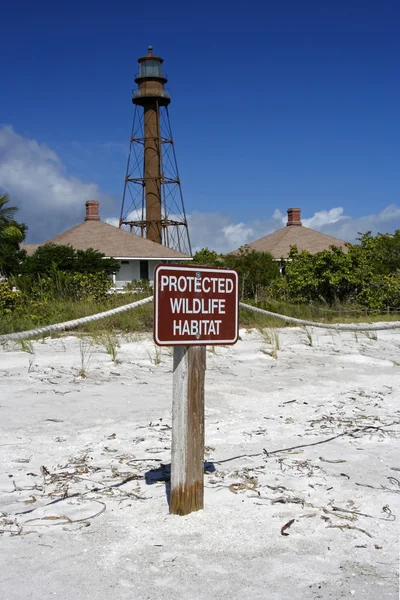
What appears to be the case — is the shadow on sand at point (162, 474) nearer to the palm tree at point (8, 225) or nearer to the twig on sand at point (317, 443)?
the twig on sand at point (317, 443)

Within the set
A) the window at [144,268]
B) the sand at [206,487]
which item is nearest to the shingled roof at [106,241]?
the window at [144,268]

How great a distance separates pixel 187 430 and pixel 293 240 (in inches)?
1146

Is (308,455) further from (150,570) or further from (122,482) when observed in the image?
(150,570)

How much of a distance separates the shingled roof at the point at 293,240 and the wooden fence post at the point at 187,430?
26672mm

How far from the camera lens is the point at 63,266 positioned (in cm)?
2159

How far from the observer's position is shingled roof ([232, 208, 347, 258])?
3131cm

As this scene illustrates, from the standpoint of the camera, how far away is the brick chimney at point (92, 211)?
3441 cm

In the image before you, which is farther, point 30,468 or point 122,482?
point 30,468

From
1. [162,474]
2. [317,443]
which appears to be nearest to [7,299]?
[317,443]

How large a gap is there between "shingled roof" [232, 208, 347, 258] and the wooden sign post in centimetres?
2659

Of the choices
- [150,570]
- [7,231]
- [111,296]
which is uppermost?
[7,231]

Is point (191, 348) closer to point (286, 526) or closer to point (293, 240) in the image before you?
point (286, 526)

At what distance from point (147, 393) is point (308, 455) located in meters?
2.47

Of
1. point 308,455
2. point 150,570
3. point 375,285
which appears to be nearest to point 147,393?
point 308,455
